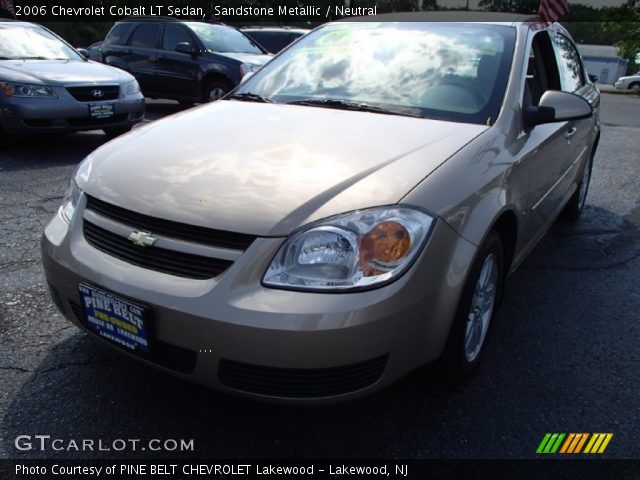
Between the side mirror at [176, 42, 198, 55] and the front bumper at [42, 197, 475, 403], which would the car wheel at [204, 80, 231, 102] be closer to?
the side mirror at [176, 42, 198, 55]

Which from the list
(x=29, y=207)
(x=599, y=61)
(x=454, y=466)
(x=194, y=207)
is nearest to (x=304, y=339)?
(x=194, y=207)

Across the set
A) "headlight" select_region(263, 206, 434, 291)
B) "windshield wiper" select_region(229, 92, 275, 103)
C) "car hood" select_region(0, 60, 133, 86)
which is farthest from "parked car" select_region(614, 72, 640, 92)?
"headlight" select_region(263, 206, 434, 291)

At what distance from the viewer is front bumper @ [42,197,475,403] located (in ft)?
5.57

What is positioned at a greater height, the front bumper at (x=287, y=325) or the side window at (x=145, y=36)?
the side window at (x=145, y=36)

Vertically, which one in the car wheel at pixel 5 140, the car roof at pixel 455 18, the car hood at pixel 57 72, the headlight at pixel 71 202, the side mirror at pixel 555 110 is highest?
the car roof at pixel 455 18

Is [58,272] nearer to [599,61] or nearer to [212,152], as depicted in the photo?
[212,152]

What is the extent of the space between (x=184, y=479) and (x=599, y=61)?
62692 millimetres

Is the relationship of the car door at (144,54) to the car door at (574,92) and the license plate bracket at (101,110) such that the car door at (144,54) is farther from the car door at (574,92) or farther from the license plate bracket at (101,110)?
the car door at (574,92)

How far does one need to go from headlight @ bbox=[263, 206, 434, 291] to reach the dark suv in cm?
757

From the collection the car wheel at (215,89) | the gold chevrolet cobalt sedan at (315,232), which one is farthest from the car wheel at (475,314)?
the car wheel at (215,89)

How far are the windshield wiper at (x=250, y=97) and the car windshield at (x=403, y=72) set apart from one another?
0.02 metres

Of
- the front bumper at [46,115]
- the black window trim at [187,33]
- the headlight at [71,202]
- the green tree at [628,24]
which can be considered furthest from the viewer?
the green tree at [628,24]

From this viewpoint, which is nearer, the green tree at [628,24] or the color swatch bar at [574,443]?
the color swatch bar at [574,443]

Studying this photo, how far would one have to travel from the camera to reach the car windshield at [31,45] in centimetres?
673
